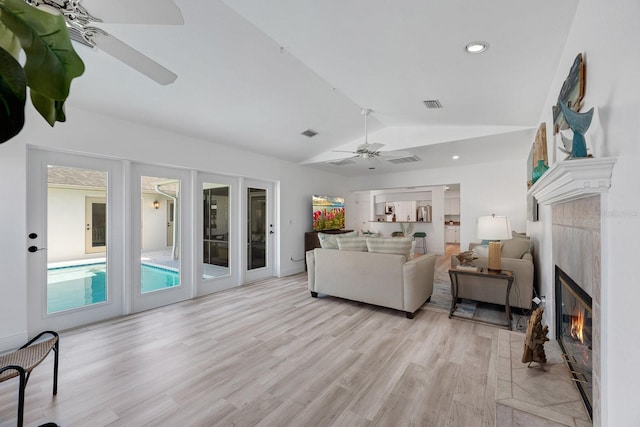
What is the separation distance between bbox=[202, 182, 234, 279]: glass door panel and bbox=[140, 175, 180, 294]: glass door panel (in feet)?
1.44

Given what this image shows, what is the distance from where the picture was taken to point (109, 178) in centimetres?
348

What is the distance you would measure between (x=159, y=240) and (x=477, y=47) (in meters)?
4.32

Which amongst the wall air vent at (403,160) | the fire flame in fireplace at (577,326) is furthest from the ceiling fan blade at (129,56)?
the wall air vent at (403,160)

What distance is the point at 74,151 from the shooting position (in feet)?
10.3

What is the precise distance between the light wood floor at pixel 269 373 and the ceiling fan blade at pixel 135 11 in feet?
7.61

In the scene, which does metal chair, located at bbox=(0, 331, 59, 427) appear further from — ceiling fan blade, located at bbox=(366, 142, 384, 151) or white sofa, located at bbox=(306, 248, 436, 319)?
ceiling fan blade, located at bbox=(366, 142, 384, 151)

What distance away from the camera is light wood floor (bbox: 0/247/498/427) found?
1.84 meters

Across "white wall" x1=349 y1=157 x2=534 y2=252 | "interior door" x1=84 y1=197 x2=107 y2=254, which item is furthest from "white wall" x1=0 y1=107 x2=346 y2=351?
"white wall" x1=349 y1=157 x2=534 y2=252

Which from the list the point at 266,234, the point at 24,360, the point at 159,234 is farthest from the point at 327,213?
the point at 24,360

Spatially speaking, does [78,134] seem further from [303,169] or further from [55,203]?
[303,169]

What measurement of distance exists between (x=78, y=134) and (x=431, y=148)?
483 centimetres

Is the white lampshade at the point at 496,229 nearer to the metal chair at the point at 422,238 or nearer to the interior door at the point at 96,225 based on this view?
the interior door at the point at 96,225

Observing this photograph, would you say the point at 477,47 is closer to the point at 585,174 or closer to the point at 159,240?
the point at 585,174

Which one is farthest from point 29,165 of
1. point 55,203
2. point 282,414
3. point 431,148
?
point 431,148
